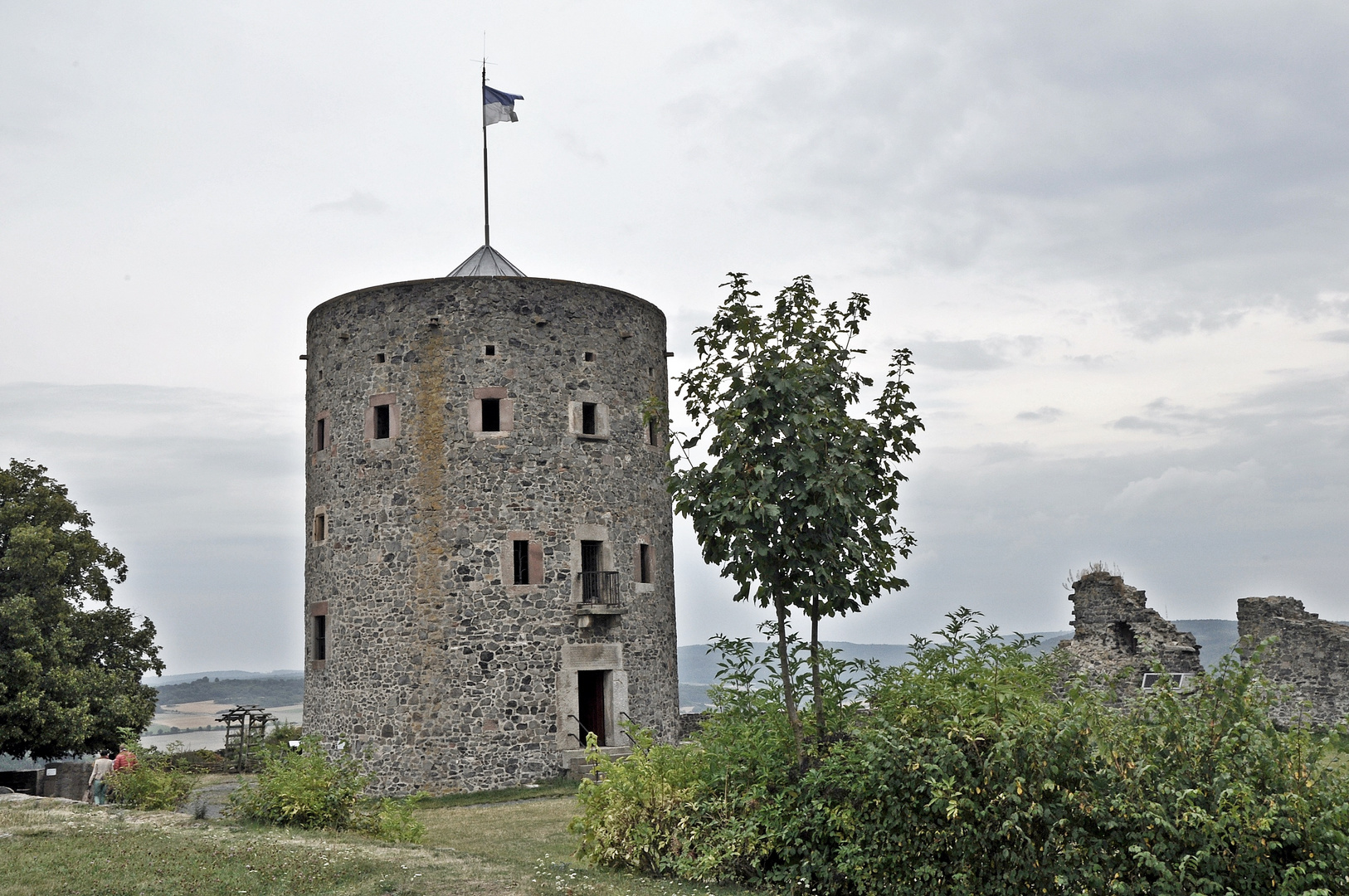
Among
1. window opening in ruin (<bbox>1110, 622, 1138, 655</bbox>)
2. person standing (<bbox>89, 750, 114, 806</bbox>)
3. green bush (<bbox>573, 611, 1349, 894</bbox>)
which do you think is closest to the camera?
green bush (<bbox>573, 611, 1349, 894</bbox>)

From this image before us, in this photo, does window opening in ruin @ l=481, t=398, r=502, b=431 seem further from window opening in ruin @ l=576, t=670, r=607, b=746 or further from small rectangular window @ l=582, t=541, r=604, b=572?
window opening in ruin @ l=576, t=670, r=607, b=746

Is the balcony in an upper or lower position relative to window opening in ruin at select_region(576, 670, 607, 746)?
upper

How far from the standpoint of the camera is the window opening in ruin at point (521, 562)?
2369 cm

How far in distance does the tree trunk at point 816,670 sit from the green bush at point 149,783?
31.7ft

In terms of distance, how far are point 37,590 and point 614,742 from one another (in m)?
13.2

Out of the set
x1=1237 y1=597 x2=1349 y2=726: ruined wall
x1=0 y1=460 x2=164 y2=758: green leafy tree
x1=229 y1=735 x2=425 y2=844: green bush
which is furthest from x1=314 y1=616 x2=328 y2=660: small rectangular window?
x1=1237 y1=597 x2=1349 y2=726: ruined wall

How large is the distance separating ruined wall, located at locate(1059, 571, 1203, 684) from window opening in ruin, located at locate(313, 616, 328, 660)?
53.1 ft

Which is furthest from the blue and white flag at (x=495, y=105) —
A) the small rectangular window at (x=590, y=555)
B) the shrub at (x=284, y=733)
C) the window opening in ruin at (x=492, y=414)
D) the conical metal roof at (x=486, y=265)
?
the shrub at (x=284, y=733)

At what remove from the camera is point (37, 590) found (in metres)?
25.4

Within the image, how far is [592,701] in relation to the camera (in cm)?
2477

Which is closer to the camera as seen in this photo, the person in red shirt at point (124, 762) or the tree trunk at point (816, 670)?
the tree trunk at point (816, 670)

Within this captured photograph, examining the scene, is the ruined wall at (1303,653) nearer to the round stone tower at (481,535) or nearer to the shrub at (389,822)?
the round stone tower at (481,535)

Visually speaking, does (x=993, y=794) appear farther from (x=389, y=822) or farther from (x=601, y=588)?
(x=601, y=588)

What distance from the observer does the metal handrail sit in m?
24.1
